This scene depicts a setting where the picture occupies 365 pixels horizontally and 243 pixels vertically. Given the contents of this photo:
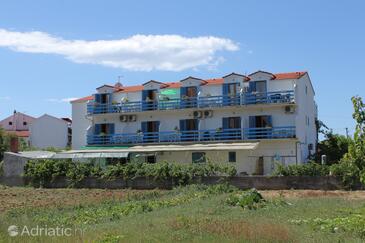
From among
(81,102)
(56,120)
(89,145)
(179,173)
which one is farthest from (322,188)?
(56,120)

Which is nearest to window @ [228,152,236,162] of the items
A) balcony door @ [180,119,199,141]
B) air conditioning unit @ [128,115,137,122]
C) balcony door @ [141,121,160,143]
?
balcony door @ [180,119,199,141]

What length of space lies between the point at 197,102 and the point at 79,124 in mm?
15767

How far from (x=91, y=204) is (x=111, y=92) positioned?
106ft

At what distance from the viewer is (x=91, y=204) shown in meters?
26.4

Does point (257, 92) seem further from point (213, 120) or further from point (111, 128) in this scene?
point (111, 128)

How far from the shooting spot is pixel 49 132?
259 feet

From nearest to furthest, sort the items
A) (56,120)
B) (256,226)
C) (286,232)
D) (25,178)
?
(286,232)
(256,226)
(25,178)
(56,120)

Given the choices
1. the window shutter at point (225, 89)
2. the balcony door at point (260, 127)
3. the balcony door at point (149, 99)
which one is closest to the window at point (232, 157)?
the balcony door at point (260, 127)

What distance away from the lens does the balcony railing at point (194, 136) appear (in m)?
48.2

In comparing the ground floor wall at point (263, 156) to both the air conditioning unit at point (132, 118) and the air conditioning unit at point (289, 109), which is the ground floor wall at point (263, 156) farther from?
the air conditioning unit at point (132, 118)

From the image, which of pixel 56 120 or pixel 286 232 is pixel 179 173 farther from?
pixel 56 120

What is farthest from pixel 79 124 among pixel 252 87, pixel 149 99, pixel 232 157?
pixel 252 87

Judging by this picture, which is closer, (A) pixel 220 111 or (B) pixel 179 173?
(B) pixel 179 173

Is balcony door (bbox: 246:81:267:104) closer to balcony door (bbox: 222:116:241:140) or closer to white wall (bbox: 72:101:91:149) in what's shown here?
balcony door (bbox: 222:116:241:140)
